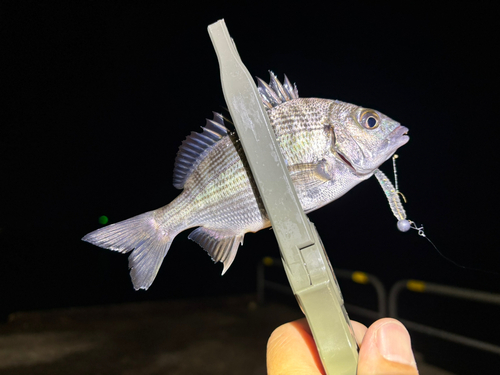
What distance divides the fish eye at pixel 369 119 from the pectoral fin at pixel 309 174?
8 cm

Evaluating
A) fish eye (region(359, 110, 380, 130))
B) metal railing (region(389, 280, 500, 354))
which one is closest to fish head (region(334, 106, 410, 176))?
fish eye (region(359, 110, 380, 130))

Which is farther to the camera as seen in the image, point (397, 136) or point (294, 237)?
point (397, 136)

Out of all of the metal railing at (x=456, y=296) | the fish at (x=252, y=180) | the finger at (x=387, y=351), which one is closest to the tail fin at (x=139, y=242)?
the fish at (x=252, y=180)

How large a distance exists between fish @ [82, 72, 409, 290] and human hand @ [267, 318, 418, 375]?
175 mm

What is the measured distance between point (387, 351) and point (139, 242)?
37 centimetres

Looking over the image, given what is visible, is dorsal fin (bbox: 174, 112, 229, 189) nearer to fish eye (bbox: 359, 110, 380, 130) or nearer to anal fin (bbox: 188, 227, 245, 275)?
anal fin (bbox: 188, 227, 245, 275)

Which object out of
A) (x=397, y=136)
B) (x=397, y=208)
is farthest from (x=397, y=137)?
(x=397, y=208)

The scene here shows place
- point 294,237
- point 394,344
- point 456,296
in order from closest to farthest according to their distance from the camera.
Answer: point 294,237 < point 394,344 < point 456,296

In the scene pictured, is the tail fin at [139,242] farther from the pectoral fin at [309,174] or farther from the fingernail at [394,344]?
the fingernail at [394,344]

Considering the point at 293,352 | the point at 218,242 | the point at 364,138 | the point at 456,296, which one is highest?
the point at 364,138

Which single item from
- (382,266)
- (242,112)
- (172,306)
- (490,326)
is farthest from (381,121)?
(490,326)

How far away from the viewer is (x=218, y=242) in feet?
1.59

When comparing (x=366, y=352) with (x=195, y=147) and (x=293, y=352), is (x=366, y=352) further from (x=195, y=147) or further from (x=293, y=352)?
(x=195, y=147)

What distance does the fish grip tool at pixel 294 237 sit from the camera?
0.35m
